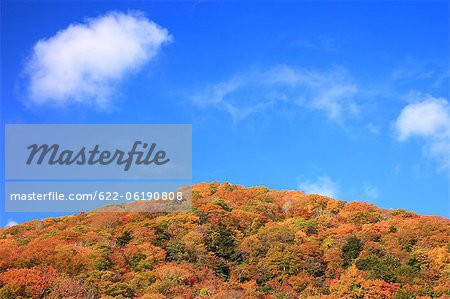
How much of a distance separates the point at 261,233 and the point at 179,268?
11978 mm

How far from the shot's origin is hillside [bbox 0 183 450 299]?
4225cm

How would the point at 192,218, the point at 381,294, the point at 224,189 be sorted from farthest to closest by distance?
the point at 224,189 < the point at 192,218 < the point at 381,294

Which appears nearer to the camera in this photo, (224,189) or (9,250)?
(9,250)

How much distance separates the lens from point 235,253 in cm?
5269

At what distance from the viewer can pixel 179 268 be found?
151 feet

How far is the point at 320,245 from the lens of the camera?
5312 cm

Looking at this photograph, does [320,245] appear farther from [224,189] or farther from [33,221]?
[33,221]

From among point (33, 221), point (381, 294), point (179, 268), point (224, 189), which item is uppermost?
point (224, 189)

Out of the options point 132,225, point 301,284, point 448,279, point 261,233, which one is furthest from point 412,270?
point 132,225

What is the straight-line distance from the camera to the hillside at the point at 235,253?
42.2 metres

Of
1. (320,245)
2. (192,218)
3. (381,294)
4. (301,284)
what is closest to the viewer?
(381,294)

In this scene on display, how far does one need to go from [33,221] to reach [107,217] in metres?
13.1

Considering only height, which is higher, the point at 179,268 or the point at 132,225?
the point at 132,225

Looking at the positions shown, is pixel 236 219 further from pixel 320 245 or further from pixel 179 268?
pixel 179 268
